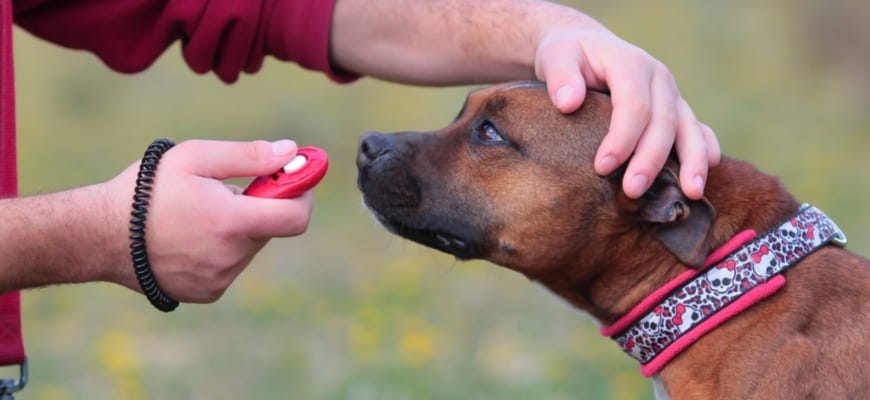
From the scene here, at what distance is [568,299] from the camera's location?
13.6ft

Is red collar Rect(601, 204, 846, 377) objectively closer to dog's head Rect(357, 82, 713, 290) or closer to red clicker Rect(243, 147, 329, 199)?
dog's head Rect(357, 82, 713, 290)

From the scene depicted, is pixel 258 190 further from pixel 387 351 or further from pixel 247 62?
pixel 387 351

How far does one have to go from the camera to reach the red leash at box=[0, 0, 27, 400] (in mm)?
3711

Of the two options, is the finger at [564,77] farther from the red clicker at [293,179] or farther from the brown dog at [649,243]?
the red clicker at [293,179]

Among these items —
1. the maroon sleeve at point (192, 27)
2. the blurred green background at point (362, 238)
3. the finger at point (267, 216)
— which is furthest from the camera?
the blurred green background at point (362, 238)

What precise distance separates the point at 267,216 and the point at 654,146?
44.0 inches

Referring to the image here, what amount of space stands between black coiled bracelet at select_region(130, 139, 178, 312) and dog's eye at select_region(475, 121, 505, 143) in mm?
1165

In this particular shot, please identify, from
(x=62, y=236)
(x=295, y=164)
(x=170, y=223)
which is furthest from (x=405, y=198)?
(x=62, y=236)

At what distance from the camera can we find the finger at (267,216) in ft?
10.6

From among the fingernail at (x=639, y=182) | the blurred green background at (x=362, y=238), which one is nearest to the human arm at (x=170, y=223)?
the fingernail at (x=639, y=182)

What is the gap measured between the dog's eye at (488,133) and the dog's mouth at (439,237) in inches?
12.4

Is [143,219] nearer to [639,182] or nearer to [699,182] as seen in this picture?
[639,182]

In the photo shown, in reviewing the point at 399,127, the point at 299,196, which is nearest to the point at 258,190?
the point at 299,196

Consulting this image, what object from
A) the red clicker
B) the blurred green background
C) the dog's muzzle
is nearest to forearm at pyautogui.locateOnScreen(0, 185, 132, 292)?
the red clicker
